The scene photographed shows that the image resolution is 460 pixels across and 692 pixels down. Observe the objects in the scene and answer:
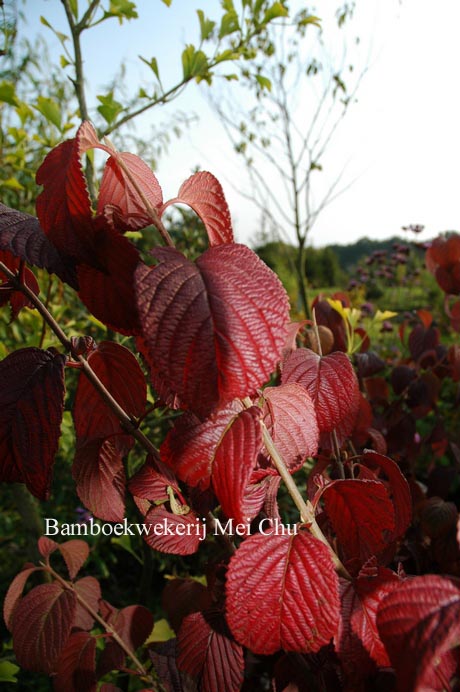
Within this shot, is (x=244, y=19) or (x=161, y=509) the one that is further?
(x=244, y=19)

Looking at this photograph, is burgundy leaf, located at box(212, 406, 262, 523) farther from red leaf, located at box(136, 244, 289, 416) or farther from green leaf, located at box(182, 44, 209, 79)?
green leaf, located at box(182, 44, 209, 79)

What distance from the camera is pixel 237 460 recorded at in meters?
0.41

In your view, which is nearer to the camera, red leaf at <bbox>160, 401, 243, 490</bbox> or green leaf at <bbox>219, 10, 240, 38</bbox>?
red leaf at <bbox>160, 401, 243, 490</bbox>

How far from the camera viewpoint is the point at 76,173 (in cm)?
41

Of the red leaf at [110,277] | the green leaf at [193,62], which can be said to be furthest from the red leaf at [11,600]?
the green leaf at [193,62]

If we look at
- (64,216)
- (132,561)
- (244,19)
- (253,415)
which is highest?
(244,19)

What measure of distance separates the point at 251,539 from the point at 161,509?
0.48 feet

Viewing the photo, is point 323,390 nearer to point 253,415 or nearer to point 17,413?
point 253,415

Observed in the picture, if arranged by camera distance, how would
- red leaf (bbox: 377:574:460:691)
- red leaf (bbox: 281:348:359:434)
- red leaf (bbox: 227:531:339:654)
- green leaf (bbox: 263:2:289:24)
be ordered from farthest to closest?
green leaf (bbox: 263:2:289:24), red leaf (bbox: 281:348:359:434), red leaf (bbox: 227:531:339:654), red leaf (bbox: 377:574:460:691)

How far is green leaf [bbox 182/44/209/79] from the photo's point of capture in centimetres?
132

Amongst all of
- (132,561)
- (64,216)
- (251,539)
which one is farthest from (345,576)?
(132,561)

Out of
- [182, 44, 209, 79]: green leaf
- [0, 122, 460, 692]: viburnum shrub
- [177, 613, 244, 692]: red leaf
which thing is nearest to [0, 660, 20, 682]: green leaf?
[0, 122, 460, 692]: viburnum shrub

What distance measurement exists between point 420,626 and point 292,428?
21cm

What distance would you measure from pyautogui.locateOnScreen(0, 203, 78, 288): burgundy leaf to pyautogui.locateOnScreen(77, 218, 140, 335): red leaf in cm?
2
